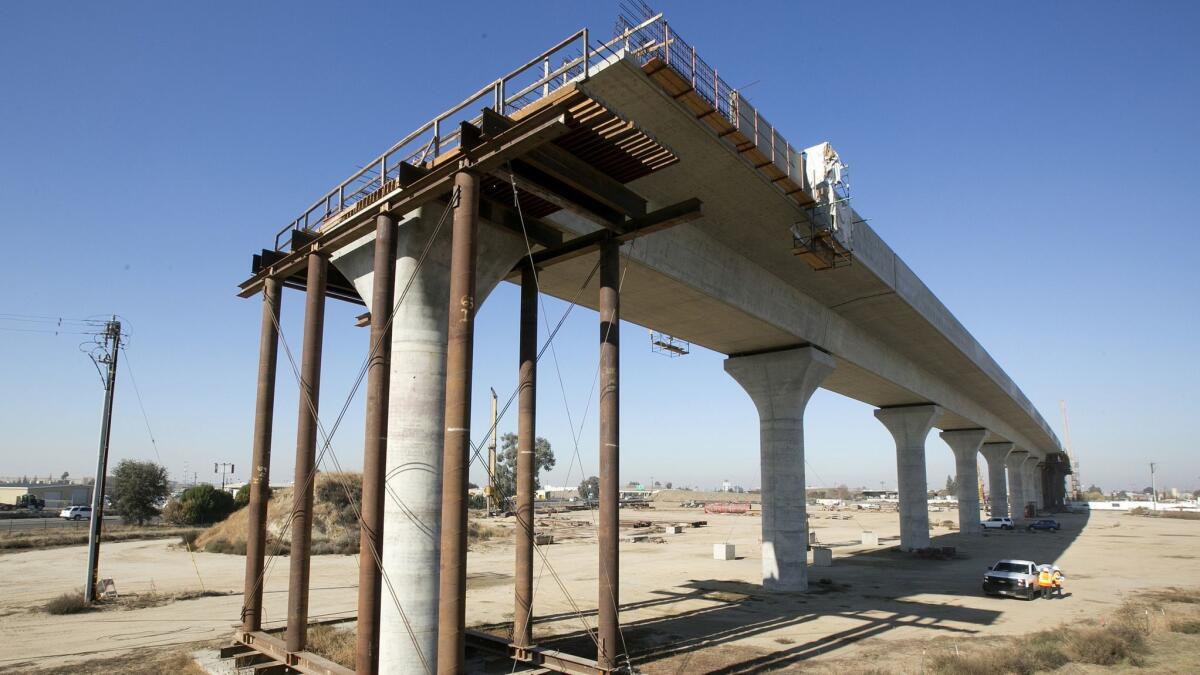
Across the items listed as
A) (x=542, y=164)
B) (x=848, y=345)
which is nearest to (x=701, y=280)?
(x=542, y=164)

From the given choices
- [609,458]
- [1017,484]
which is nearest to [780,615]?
[609,458]

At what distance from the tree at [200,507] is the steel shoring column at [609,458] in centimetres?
6519

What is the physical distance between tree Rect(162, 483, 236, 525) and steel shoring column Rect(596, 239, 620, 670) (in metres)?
65.2

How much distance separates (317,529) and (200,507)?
94.1ft

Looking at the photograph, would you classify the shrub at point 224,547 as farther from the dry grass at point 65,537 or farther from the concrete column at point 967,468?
the concrete column at point 967,468

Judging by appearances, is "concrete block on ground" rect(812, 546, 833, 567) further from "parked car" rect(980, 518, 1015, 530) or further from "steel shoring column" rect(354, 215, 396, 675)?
"parked car" rect(980, 518, 1015, 530)

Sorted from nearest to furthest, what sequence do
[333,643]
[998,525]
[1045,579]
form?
[333,643] → [1045,579] → [998,525]

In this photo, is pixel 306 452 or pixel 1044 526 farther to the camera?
pixel 1044 526

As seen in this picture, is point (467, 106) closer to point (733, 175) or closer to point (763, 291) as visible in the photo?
point (733, 175)

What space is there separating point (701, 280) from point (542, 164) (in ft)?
31.1

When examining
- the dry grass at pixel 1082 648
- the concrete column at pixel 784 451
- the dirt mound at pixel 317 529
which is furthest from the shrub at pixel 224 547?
the dry grass at pixel 1082 648

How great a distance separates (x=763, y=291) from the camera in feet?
82.5

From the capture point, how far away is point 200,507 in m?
66.6

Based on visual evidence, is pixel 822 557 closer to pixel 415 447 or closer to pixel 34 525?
pixel 415 447
